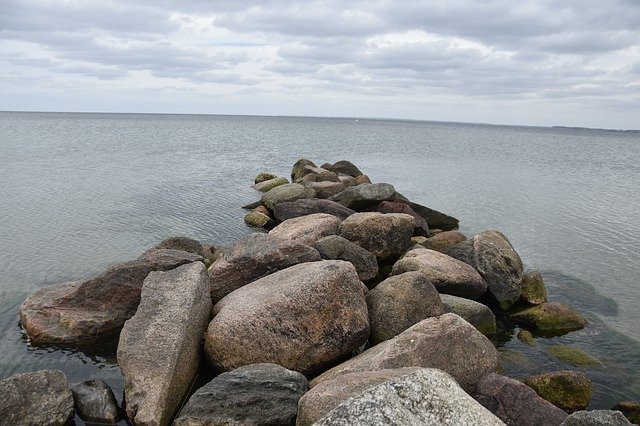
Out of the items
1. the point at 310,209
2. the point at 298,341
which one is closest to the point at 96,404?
the point at 298,341

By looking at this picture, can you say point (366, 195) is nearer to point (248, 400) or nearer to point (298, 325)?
point (298, 325)

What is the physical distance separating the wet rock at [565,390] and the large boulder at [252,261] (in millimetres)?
5758

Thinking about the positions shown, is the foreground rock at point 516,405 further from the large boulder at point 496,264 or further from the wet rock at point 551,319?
the large boulder at point 496,264

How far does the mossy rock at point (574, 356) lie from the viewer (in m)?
12.7

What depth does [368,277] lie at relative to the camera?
1541 centimetres

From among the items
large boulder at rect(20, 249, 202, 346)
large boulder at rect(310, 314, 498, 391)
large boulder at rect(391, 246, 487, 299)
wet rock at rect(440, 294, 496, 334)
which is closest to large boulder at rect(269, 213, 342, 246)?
large boulder at rect(391, 246, 487, 299)

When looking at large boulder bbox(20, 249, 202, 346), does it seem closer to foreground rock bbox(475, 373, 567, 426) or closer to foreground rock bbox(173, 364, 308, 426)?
foreground rock bbox(173, 364, 308, 426)

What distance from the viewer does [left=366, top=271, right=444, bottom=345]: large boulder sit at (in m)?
11.5

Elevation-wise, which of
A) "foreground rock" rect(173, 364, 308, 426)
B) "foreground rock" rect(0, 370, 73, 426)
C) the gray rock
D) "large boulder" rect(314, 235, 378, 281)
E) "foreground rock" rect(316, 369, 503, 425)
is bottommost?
the gray rock

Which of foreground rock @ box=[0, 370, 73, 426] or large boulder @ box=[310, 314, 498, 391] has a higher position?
large boulder @ box=[310, 314, 498, 391]

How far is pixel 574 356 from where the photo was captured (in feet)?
42.2

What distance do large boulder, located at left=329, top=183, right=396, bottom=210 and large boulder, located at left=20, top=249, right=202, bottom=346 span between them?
11352mm

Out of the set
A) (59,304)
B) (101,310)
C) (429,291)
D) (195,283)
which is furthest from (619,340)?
(59,304)

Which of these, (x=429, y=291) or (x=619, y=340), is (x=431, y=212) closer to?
(x=619, y=340)
